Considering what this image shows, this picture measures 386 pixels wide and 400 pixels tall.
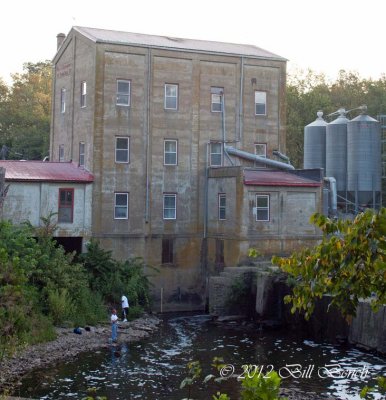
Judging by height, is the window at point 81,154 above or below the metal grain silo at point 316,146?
below

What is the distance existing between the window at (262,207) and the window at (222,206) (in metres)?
2.13

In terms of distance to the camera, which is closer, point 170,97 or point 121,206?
point 121,206

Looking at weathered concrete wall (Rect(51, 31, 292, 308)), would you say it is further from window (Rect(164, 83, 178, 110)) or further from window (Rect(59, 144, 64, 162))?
window (Rect(59, 144, 64, 162))

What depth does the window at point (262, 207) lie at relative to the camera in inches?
1684

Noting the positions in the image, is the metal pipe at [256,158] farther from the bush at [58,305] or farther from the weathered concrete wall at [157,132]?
the bush at [58,305]

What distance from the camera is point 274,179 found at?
143ft

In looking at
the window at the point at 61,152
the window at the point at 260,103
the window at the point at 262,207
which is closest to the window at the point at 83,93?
the window at the point at 61,152

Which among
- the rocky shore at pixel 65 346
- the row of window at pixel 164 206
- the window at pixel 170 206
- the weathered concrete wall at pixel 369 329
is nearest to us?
the rocky shore at pixel 65 346

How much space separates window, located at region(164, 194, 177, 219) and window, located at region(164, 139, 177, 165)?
6.91 ft

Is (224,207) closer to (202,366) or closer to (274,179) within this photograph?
(274,179)

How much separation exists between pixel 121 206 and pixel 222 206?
6166 millimetres

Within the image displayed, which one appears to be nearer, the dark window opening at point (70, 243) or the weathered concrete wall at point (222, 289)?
the weathered concrete wall at point (222, 289)

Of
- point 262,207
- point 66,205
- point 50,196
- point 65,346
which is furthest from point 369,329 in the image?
point 50,196

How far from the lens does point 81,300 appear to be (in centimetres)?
3653
